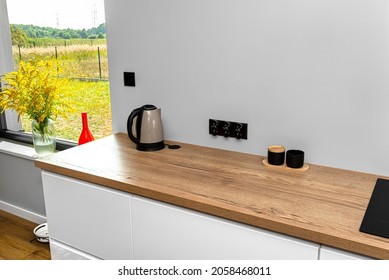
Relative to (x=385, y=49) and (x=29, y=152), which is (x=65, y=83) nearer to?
(x=29, y=152)

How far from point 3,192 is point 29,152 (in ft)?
1.95

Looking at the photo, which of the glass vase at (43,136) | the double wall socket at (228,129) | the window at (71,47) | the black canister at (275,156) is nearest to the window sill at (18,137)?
the window at (71,47)

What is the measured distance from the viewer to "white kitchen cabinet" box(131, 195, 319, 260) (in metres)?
1.17

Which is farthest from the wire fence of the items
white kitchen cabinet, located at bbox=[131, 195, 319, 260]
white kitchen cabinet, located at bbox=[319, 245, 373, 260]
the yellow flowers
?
white kitchen cabinet, located at bbox=[319, 245, 373, 260]

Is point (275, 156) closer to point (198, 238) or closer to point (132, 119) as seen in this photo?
point (198, 238)

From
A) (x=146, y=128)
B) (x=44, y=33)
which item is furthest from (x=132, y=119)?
(x=44, y=33)

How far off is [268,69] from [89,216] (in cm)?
100

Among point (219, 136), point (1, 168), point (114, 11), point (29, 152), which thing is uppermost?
point (114, 11)

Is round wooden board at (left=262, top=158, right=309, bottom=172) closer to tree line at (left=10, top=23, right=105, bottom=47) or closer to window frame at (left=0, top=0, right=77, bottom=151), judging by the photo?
tree line at (left=10, top=23, right=105, bottom=47)
